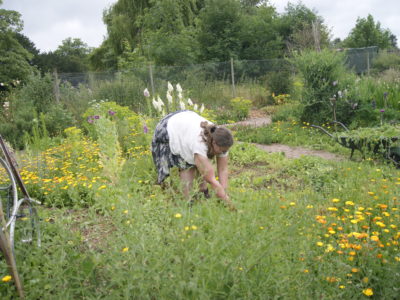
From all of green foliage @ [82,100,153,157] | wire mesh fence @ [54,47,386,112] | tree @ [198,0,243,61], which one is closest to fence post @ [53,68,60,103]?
wire mesh fence @ [54,47,386,112]

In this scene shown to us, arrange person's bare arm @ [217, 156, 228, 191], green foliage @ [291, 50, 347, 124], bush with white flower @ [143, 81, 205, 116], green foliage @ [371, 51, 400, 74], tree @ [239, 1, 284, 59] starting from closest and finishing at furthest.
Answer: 1. person's bare arm @ [217, 156, 228, 191]
2. bush with white flower @ [143, 81, 205, 116]
3. green foliage @ [291, 50, 347, 124]
4. tree @ [239, 1, 284, 59]
5. green foliage @ [371, 51, 400, 74]

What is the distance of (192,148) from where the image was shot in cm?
318

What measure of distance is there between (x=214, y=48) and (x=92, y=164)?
45.5 feet

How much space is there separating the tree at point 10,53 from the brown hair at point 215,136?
2481 centimetres

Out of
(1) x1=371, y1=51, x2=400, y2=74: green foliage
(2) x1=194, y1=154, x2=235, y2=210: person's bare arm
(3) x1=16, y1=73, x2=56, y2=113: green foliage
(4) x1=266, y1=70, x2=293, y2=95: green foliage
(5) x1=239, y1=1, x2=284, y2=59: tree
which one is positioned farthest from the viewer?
(1) x1=371, y1=51, x2=400, y2=74: green foliage

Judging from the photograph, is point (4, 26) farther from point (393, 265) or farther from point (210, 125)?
point (393, 265)

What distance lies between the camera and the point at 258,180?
15.0ft

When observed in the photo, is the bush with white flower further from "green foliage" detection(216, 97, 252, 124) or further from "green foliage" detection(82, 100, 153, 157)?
"green foliage" detection(216, 97, 252, 124)

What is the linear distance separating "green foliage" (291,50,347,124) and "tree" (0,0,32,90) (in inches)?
860

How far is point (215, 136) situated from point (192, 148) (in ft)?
1.08

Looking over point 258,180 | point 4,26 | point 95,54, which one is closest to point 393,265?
point 258,180

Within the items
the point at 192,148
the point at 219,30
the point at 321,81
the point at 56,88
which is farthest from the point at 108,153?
the point at 219,30

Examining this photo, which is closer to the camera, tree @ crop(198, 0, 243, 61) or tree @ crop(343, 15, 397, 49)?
tree @ crop(198, 0, 243, 61)

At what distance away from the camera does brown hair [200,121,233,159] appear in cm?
293
